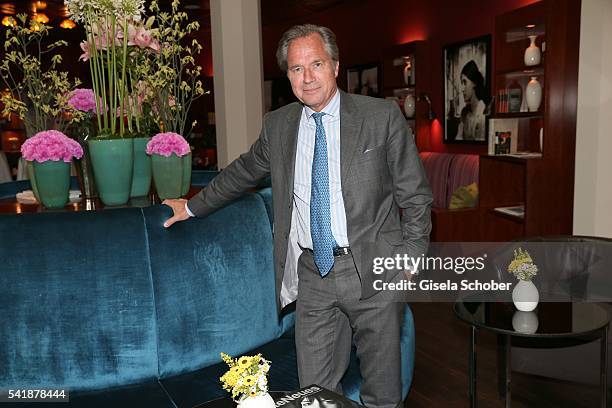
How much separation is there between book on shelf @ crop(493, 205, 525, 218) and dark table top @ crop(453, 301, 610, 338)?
1.96m

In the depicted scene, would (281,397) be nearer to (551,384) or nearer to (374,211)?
(374,211)

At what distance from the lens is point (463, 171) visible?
642 cm

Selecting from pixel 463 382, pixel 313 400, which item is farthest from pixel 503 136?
pixel 313 400

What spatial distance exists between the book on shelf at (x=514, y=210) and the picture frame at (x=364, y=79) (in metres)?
3.41

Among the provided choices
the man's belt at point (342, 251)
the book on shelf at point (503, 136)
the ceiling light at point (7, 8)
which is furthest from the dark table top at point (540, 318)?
the ceiling light at point (7, 8)

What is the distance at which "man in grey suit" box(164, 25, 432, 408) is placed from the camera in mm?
2223

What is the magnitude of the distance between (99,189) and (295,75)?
1.05 m

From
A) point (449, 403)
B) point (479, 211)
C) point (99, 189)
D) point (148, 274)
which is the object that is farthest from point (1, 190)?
point (479, 211)

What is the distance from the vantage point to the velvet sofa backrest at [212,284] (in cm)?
256

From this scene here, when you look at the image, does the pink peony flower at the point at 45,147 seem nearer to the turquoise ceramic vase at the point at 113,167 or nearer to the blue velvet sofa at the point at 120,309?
the turquoise ceramic vase at the point at 113,167

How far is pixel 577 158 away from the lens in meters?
4.67

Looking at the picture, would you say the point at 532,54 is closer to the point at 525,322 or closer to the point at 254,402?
the point at 525,322

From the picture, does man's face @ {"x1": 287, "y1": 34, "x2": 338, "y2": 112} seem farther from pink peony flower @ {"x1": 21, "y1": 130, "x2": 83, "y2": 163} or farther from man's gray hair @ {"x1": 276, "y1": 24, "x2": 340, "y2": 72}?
pink peony flower @ {"x1": 21, "y1": 130, "x2": 83, "y2": 163}

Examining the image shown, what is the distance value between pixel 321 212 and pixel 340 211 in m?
0.07
